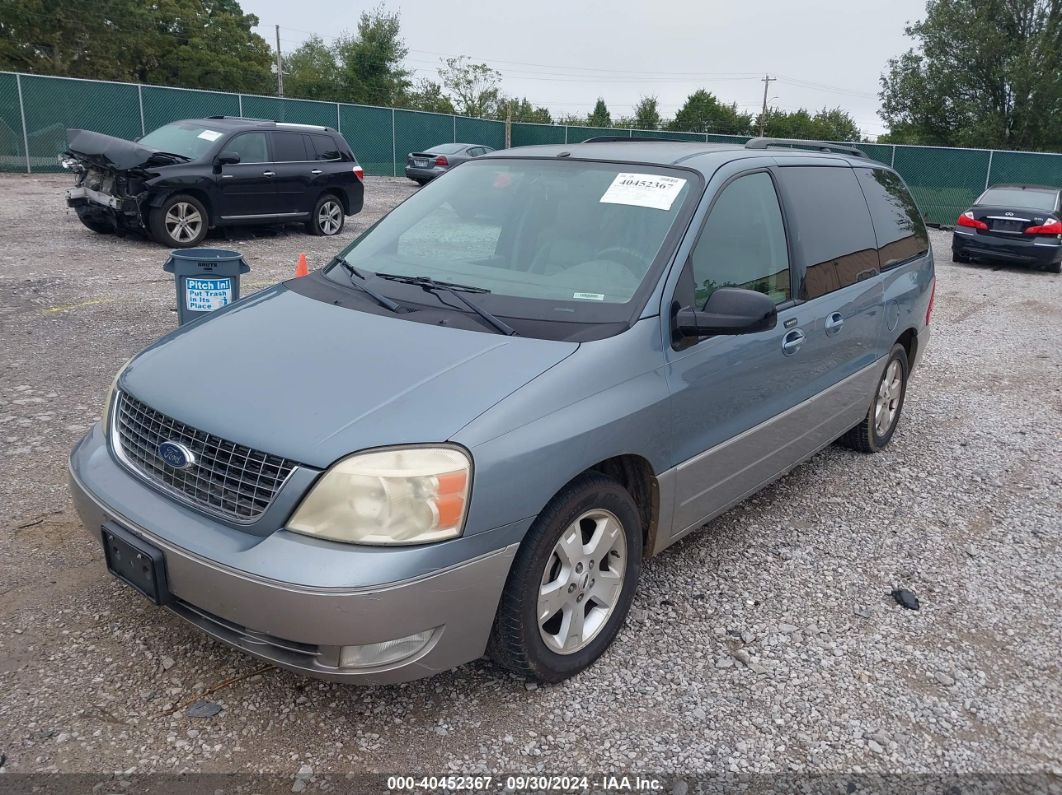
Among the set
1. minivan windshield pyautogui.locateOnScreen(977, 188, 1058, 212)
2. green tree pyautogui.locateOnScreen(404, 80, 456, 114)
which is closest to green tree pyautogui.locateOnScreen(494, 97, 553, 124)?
green tree pyautogui.locateOnScreen(404, 80, 456, 114)

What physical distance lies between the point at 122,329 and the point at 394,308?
17.3 feet

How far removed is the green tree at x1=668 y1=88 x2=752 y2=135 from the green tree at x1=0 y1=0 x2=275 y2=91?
26865mm

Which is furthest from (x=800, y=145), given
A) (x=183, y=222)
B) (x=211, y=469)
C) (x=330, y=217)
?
(x=330, y=217)

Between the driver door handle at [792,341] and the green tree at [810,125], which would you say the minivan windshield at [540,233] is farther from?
the green tree at [810,125]

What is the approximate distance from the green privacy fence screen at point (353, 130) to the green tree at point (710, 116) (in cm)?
2486

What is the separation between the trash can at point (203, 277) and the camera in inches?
209

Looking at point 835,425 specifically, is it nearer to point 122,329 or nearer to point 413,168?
point 122,329

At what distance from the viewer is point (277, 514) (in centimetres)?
247

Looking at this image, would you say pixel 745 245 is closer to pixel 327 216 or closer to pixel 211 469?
pixel 211 469

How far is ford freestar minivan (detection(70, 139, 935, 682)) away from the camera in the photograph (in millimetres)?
2453

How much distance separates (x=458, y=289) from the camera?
3.41 metres

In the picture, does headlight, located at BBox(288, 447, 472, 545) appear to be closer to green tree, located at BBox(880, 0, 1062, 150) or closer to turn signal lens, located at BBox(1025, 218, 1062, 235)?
turn signal lens, located at BBox(1025, 218, 1062, 235)

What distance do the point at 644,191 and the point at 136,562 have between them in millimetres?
2393

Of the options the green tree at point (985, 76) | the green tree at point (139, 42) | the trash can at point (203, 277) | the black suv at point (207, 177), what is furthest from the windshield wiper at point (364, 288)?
the green tree at point (139, 42)
